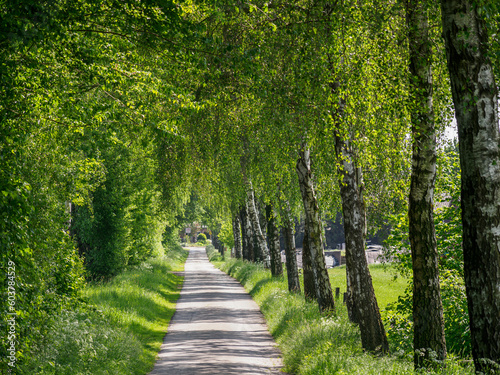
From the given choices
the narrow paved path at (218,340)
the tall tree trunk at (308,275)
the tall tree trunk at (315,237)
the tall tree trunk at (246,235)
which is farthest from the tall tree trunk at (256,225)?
the tall tree trunk at (315,237)

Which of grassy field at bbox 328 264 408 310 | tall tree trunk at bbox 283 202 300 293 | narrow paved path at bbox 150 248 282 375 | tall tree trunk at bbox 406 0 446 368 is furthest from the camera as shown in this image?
grassy field at bbox 328 264 408 310

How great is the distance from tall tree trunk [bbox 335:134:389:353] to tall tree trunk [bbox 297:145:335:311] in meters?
3.83

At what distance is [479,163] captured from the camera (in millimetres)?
5535

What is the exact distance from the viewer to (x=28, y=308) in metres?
6.24

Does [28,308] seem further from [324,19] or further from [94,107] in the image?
[324,19]

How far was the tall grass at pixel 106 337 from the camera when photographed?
8492 millimetres

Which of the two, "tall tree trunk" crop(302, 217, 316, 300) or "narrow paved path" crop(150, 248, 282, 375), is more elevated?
"tall tree trunk" crop(302, 217, 316, 300)

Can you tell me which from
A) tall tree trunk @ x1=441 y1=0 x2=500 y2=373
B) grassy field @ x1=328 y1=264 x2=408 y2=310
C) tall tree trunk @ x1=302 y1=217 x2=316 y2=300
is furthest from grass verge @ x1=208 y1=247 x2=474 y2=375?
grassy field @ x1=328 y1=264 x2=408 y2=310

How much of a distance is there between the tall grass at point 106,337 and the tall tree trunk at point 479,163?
5451mm

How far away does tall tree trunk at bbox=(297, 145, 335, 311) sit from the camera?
14266 millimetres

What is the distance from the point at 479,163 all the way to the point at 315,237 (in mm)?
9186

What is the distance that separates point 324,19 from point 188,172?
31.4 ft

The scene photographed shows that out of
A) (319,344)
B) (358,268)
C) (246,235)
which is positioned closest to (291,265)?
(319,344)

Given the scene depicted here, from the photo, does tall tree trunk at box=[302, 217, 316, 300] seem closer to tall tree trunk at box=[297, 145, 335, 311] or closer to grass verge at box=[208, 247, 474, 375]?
grass verge at box=[208, 247, 474, 375]
